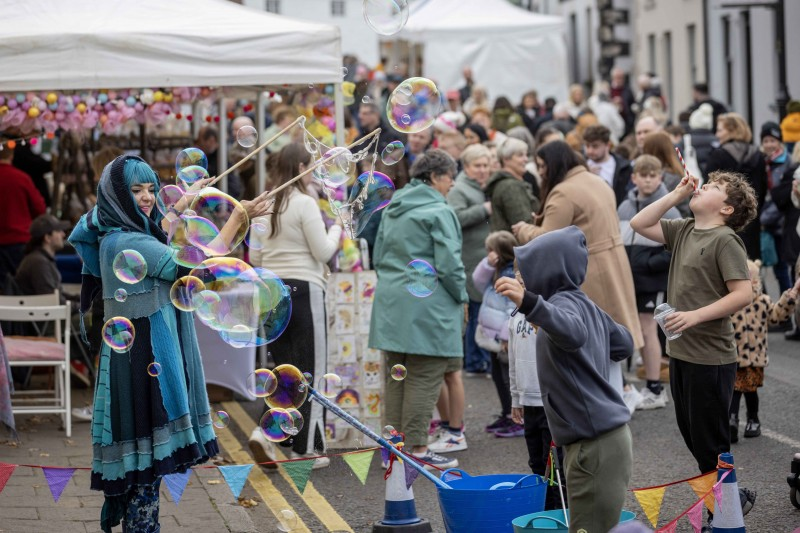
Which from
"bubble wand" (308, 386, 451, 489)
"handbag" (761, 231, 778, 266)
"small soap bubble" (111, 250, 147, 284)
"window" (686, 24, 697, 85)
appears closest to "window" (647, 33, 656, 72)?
"window" (686, 24, 697, 85)

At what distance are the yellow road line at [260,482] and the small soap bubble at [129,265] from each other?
6.12 ft

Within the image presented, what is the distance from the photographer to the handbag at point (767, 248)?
13859mm

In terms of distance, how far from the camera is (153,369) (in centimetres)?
594

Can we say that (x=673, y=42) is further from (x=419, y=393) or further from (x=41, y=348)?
(x=419, y=393)

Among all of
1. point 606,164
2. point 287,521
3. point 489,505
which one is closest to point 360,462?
point 287,521

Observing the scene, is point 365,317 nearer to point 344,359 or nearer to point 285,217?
point 344,359

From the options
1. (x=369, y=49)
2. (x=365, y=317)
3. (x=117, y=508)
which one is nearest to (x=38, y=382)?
(x=365, y=317)

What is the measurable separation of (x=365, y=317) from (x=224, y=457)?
4.71ft

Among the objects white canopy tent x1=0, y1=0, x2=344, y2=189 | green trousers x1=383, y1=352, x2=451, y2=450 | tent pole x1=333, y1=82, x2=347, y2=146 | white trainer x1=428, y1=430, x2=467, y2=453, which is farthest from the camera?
tent pole x1=333, y1=82, x2=347, y2=146

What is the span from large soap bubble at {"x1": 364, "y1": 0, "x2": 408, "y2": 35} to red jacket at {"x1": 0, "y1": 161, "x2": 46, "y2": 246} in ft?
17.3

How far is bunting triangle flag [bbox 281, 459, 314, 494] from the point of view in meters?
6.49

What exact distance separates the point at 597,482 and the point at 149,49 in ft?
18.7

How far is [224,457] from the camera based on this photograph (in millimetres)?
8797

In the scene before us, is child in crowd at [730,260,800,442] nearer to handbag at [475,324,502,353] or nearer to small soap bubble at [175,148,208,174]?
handbag at [475,324,502,353]
